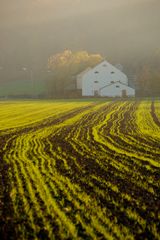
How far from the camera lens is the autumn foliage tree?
94.1 meters

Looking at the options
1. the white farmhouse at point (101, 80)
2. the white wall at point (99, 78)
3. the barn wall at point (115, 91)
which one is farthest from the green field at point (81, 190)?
the white wall at point (99, 78)

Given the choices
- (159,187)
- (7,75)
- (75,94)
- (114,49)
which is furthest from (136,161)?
(114,49)

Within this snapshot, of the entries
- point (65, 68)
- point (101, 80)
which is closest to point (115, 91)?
point (101, 80)

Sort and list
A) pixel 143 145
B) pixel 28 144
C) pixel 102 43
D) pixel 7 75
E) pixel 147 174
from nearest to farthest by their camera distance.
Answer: pixel 147 174 < pixel 143 145 < pixel 28 144 < pixel 7 75 < pixel 102 43

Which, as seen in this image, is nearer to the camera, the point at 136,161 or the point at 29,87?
the point at 136,161

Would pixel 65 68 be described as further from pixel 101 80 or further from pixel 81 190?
pixel 81 190

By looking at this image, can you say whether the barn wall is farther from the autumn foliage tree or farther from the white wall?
the autumn foliage tree

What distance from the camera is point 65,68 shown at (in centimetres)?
9962

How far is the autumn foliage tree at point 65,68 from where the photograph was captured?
9412 centimetres

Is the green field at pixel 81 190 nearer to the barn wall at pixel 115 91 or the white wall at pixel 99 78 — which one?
the barn wall at pixel 115 91

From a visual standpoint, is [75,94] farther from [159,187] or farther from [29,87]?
[159,187]

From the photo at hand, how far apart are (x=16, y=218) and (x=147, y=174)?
16.6ft

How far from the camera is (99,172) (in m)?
13.0

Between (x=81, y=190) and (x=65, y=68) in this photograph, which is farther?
(x=65, y=68)
